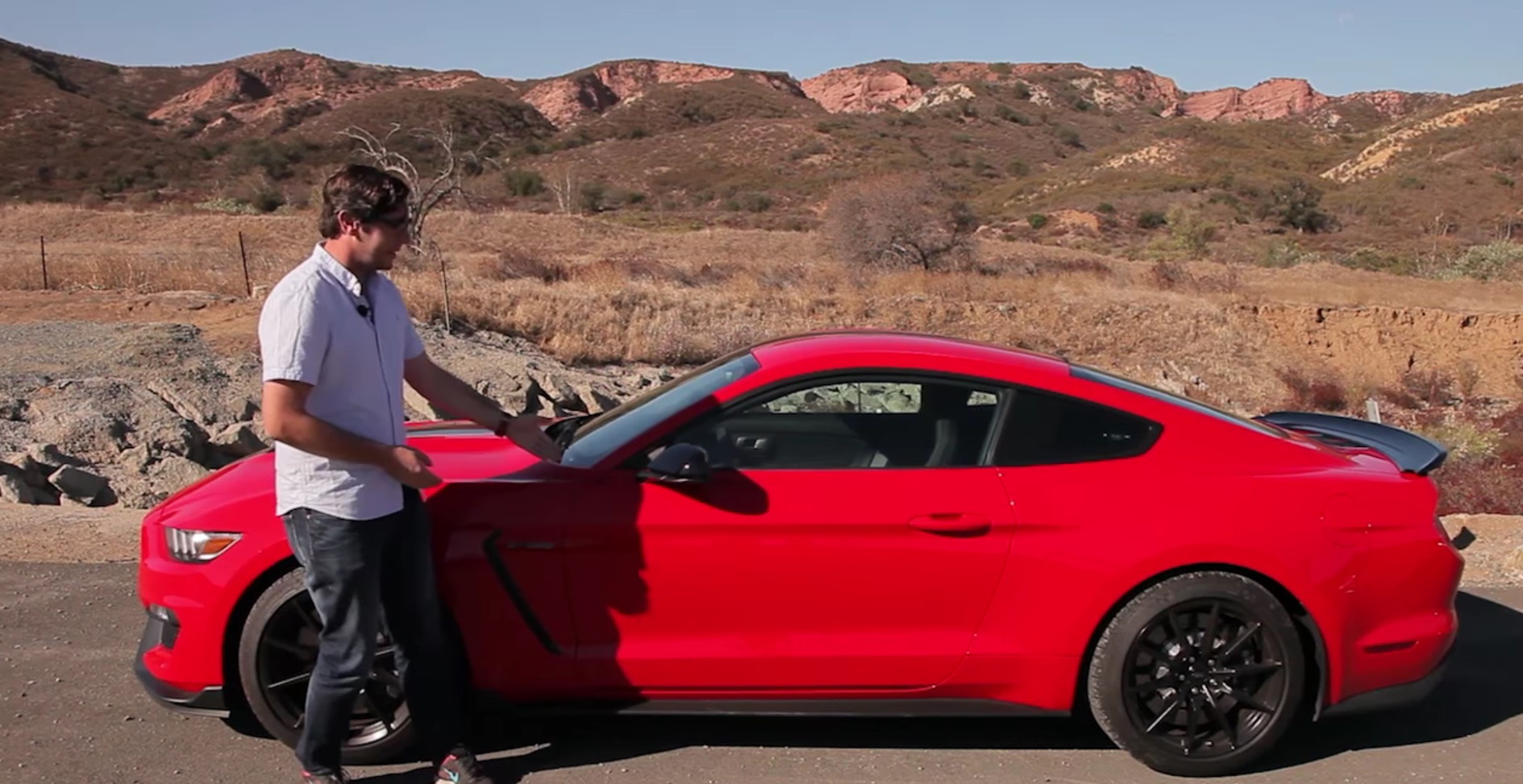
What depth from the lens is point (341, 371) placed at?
3.44 m

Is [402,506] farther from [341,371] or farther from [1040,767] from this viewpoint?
[1040,767]

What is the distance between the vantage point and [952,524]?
397 cm

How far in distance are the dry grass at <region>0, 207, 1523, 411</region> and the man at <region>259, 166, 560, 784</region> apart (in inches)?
611

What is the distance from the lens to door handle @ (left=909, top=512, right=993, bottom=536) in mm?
3963

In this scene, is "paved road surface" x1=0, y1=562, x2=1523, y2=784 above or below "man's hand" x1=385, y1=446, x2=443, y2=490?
below

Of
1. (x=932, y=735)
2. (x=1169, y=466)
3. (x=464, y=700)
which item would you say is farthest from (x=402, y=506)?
(x=1169, y=466)

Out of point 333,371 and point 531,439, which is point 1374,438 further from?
point 333,371

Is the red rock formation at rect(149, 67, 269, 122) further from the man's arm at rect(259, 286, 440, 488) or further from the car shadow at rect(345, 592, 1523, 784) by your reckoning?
the man's arm at rect(259, 286, 440, 488)

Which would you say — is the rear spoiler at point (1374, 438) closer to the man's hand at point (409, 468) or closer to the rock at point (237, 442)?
the man's hand at point (409, 468)

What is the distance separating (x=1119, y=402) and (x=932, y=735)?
130 cm

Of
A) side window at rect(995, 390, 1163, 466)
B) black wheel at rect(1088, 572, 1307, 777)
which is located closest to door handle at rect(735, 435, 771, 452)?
side window at rect(995, 390, 1163, 466)

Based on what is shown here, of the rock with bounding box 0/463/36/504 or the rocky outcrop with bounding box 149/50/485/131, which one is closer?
the rock with bounding box 0/463/36/504

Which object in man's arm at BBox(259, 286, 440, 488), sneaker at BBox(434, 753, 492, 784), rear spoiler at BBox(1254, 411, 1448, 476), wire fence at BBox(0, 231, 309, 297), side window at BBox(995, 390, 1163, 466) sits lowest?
wire fence at BBox(0, 231, 309, 297)

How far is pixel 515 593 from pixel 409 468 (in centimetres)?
78
